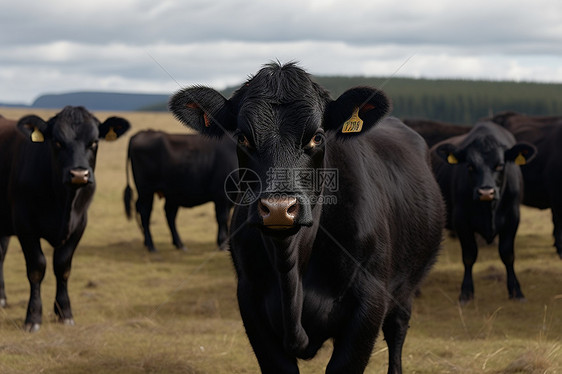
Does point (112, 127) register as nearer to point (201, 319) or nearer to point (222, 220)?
point (201, 319)

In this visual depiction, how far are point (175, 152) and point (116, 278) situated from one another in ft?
13.3

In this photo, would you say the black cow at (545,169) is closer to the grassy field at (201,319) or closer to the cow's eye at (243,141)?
the grassy field at (201,319)

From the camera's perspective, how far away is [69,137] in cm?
679

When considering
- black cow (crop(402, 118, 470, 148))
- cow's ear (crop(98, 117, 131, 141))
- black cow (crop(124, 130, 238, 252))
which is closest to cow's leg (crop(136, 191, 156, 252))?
black cow (crop(124, 130, 238, 252))

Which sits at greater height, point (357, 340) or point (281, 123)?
point (281, 123)

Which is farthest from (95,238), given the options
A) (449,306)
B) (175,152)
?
(449,306)

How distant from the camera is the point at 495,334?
655 cm

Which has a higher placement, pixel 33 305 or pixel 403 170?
pixel 403 170

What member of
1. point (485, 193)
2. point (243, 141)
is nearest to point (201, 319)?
point (485, 193)

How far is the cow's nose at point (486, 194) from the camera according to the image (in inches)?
309

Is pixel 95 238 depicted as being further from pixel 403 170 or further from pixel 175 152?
pixel 403 170

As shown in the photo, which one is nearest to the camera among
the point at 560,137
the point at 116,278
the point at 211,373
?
the point at 211,373

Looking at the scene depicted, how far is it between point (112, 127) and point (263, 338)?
4.58 meters

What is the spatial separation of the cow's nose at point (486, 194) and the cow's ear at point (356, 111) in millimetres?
4677
